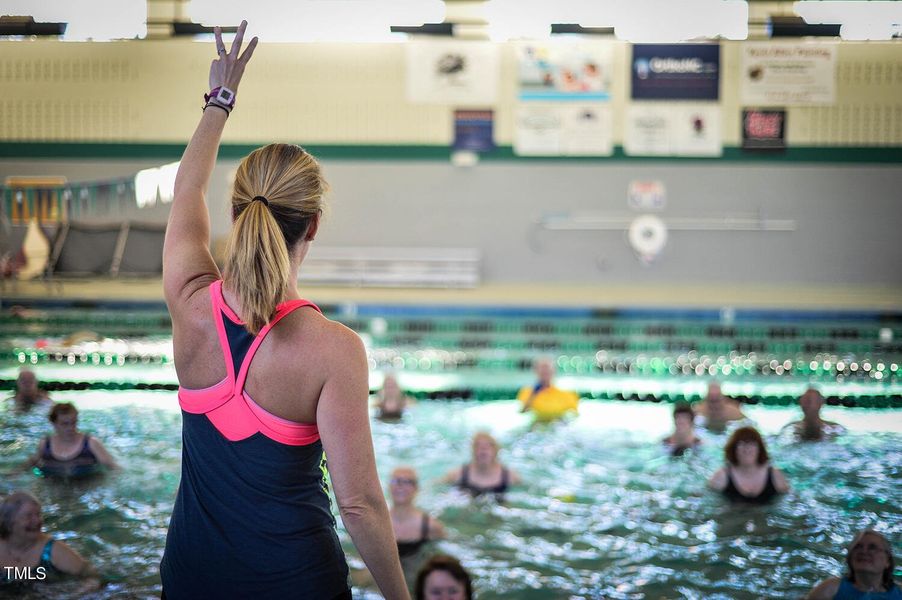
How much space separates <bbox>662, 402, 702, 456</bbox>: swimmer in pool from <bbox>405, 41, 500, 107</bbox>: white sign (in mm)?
7556

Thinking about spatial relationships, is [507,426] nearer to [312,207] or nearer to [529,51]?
[312,207]

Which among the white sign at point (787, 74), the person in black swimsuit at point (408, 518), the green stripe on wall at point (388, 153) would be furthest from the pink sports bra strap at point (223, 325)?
the white sign at point (787, 74)

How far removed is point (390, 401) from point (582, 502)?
1969 mm

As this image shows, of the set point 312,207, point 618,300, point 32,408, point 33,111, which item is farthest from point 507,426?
point 33,111

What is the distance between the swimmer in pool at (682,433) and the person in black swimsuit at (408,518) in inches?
81.4

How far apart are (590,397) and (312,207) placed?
236 inches

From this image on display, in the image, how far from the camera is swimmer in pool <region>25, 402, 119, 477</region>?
A: 5020 mm

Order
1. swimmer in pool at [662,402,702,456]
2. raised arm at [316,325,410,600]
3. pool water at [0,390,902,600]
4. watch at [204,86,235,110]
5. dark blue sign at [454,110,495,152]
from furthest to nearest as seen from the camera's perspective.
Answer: dark blue sign at [454,110,495,152] < swimmer in pool at [662,402,702,456] < pool water at [0,390,902,600] < watch at [204,86,235,110] < raised arm at [316,325,410,600]

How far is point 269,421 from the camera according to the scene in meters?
1.32

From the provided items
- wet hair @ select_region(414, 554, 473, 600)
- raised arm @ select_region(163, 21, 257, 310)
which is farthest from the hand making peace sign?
wet hair @ select_region(414, 554, 473, 600)

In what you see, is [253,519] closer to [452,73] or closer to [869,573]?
[869,573]

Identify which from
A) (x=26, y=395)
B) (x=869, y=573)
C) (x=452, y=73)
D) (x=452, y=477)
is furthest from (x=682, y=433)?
(x=452, y=73)

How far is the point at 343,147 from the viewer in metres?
12.7

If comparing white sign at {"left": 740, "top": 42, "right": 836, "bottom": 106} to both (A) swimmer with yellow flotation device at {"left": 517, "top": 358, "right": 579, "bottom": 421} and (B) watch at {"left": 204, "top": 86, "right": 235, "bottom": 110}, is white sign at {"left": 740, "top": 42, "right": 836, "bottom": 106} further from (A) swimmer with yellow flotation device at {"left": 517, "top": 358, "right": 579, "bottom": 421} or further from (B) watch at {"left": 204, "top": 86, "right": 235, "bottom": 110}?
(B) watch at {"left": 204, "top": 86, "right": 235, "bottom": 110}
